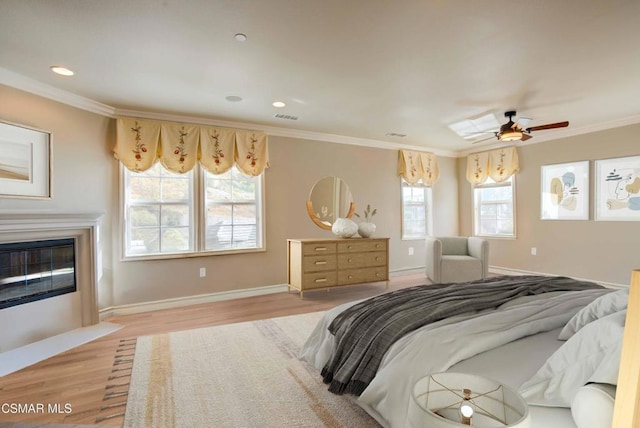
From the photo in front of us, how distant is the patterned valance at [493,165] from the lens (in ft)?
19.1

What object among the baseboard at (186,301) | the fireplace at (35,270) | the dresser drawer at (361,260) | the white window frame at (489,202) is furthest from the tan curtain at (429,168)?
the fireplace at (35,270)

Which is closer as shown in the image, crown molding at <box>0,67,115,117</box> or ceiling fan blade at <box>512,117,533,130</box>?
crown molding at <box>0,67,115,117</box>

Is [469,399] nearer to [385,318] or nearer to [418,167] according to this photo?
[385,318]

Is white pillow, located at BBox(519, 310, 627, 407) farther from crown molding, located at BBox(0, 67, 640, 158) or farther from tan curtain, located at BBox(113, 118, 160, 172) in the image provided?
crown molding, located at BBox(0, 67, 640, 158)

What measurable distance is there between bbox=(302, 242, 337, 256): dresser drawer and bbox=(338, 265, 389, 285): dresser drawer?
0.36m

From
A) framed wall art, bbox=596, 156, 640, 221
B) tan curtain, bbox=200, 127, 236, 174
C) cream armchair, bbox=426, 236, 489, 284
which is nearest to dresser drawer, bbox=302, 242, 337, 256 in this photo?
tan curtain, bbox=200, 127, 236, 174

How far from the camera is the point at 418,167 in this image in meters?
6.29

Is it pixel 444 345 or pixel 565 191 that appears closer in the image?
pixel 444 345

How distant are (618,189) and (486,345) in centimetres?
468

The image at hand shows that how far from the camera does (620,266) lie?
4.65m

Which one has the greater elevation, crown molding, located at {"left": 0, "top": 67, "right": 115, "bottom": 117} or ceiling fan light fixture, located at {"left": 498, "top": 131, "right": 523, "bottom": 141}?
crown molding, located at {"left": 0, "top": 67, "right": 115, "bottom": 117}

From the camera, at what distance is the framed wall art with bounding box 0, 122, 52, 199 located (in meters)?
2.97

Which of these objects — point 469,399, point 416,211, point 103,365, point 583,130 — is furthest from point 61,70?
point 583,130

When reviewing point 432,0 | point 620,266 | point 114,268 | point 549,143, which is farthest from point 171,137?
point 620,266
